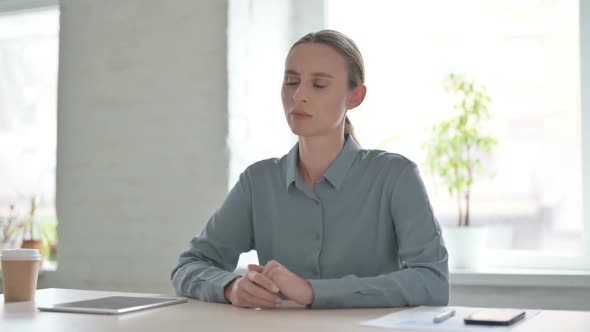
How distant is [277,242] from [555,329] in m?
0.88

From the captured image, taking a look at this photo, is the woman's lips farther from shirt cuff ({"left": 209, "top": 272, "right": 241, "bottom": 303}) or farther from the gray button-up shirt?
shirt cuff ({"left": 209, "top": 272, "right": 241, "bottom": 303})

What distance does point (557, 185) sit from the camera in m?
2.97

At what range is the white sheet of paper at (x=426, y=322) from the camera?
136 cm

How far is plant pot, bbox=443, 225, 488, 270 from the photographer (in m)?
2.89

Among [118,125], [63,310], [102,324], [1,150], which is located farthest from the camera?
[1,150]

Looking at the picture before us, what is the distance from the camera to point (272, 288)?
1.64 meters

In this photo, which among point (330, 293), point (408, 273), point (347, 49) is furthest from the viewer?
point (347, 49)

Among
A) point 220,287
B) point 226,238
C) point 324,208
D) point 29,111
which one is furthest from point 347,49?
point 29,111

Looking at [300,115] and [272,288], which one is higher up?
[300,115]

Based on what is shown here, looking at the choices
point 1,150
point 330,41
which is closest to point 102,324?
point 330,41

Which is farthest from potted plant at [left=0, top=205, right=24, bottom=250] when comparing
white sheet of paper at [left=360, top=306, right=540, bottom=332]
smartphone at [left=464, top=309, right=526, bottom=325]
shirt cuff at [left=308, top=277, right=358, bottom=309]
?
smartphone at [left=464, top=309, right=526, bottom=325]

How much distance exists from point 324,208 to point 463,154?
1197 mm

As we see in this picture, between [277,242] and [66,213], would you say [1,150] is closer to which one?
[66,213]

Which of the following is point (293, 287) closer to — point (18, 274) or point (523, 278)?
point (18, 274)
